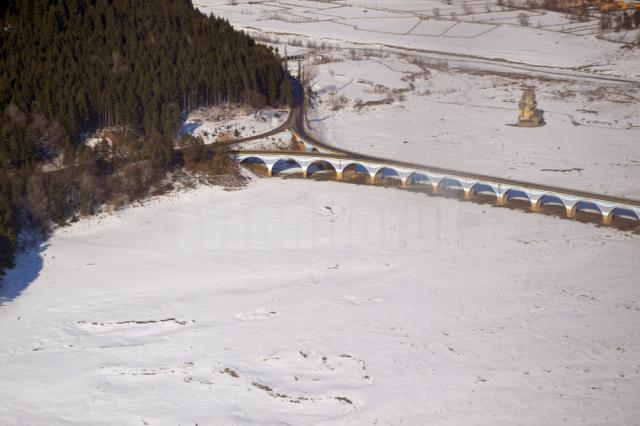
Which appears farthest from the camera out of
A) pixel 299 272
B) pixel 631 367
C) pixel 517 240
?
pixel 517 240

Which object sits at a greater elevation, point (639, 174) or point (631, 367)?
point (639, 174)

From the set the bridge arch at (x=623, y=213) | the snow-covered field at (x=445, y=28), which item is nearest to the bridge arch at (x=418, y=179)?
the bridge arch at (x=623, y=213)

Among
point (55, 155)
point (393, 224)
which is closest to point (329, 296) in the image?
point (393, 224)

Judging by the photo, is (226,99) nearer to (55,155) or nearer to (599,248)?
(55,155)

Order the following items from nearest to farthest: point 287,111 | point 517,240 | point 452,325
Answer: point 452,325
point 517,240
point 287,111

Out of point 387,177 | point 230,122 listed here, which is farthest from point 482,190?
point 230,122

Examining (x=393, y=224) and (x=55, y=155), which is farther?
(x=55, y=155)

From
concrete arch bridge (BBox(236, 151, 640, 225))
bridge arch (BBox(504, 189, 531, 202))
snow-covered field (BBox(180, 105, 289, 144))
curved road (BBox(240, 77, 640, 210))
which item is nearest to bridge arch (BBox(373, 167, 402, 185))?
concrete arch bridge (BBox(236, 151, 640, 225))
